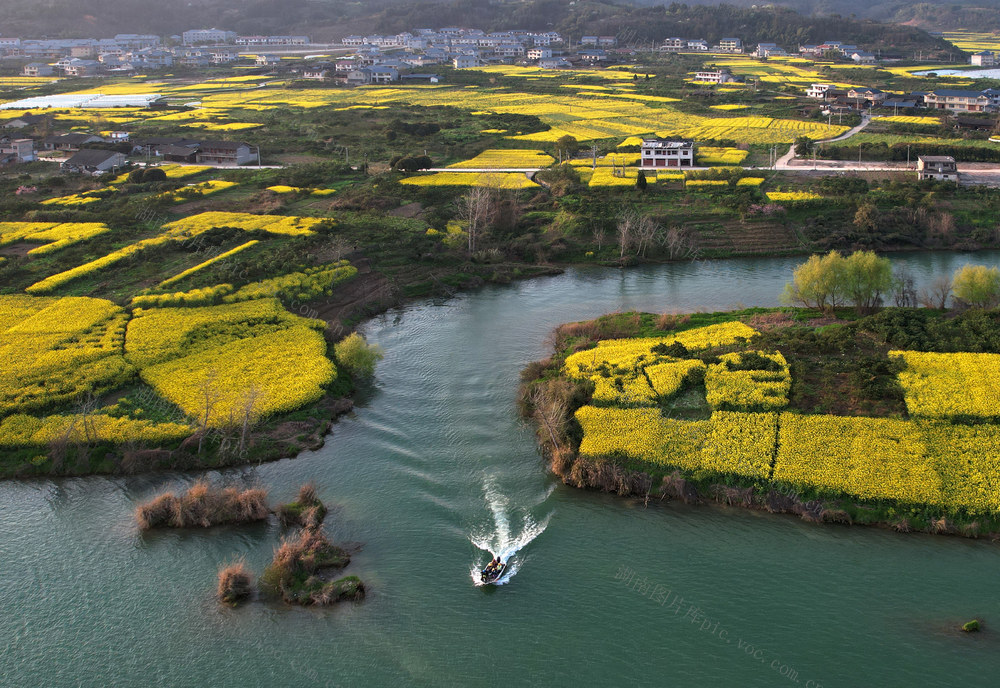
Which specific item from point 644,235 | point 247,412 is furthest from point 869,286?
point 247,412

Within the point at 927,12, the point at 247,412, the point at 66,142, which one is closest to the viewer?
the point at 247,412

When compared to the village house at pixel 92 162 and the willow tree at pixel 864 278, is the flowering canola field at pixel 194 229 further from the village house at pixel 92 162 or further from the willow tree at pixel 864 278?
the willow tree at pixel 864 278

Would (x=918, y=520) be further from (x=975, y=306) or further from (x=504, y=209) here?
(x=504, y=209)

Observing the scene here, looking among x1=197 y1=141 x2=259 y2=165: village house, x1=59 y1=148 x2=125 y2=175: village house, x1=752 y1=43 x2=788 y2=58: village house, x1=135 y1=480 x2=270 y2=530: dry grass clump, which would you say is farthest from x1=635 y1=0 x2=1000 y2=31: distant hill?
x1=135 y1=480 x2=270 y2=530: dry grass clump

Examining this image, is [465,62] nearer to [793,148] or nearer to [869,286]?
[793,148]

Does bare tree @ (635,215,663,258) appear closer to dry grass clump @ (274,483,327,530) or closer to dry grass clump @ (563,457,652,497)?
dry grass clump @ (563,457,652,497)

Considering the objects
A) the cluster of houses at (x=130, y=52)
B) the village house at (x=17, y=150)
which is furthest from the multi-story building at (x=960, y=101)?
the cluster of houses at (x=130, y=52)

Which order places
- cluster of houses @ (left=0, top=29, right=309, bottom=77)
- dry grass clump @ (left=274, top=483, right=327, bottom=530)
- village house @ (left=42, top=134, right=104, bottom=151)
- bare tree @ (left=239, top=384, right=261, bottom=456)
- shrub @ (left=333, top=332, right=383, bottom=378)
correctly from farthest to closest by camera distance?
cluster of houses @ (left=0, top=29, right=309, bottom=77), village house @ (left=42, top=134, right=104, bottom=151), shrub @ (left=333, top=332, right=383, bottom=378), bare tree @ (left=239, top=384, right=261, bottom=456), dry grass clump @ (left=274, top=483, right=327, bottom=530)
